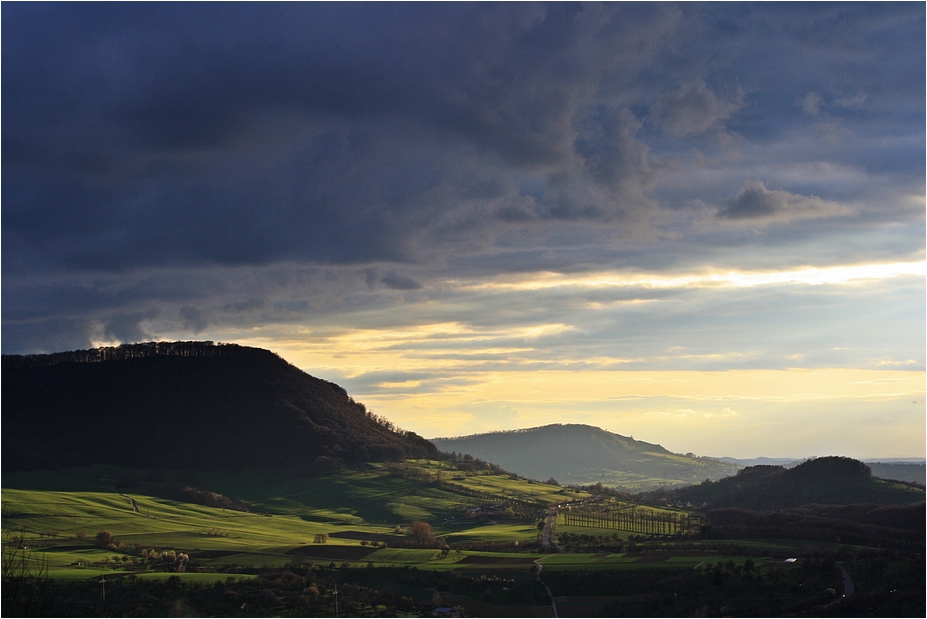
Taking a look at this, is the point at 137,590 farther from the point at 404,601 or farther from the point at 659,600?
the point at 659,600

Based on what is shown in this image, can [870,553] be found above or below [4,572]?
below

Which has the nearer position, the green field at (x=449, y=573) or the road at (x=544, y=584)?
the green field at (x=449, y=573)

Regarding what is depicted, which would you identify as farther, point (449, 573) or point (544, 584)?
point (449, 573)

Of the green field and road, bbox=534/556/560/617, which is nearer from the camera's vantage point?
the green field

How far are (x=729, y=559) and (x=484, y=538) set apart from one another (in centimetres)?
6279

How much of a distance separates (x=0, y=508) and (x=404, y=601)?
12751 cm

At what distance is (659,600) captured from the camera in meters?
116

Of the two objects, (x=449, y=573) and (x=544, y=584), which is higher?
(x=449, y=573)

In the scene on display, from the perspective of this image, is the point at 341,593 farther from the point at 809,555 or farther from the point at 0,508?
the point at 0,508

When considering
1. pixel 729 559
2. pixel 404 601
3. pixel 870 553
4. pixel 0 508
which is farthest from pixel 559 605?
pixel 0 508

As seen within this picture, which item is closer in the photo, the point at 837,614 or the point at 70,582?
the point at 837,614

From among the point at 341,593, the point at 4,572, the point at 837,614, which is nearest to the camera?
the point at 4,572

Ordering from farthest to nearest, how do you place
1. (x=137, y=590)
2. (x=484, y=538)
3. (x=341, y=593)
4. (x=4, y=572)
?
(x=484, y=538) → (x=341, y=593) → (x=137, y=590) → (x=4, y=572)

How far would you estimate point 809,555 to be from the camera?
14162 centimetres
